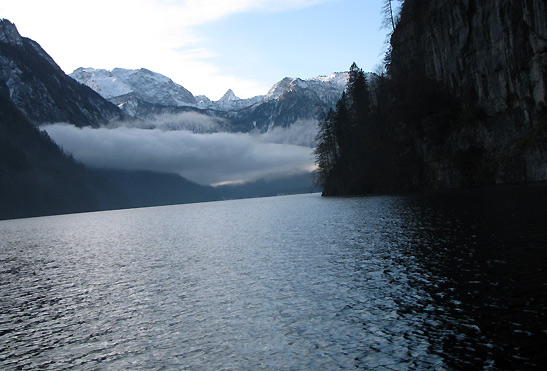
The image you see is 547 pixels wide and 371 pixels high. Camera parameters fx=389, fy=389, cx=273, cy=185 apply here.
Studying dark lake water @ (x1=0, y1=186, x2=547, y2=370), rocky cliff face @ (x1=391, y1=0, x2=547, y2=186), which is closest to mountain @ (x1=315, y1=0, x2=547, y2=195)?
rocky cliff face @ (x1=391, y1=0, x2=547, y2=186)

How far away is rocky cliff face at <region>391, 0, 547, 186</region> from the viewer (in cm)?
7275

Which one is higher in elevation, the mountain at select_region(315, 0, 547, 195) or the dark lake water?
the mountain at select_region(315, 0, 547, 195)

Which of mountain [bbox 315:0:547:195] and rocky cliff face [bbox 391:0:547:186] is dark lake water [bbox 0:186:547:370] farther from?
mountain [bbox 315:0:547:195]

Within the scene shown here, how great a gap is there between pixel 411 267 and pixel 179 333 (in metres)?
16.1

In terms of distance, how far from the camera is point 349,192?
128750 mm

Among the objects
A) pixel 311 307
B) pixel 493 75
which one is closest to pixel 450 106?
pixel 493 75

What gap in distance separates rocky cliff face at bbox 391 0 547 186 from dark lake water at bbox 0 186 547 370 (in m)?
42.2

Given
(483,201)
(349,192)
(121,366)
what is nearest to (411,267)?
(121,366)

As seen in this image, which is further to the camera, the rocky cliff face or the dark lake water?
the rocky cliff face

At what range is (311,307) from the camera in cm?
2088

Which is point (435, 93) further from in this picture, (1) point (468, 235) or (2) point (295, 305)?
(2) point (295, 305)

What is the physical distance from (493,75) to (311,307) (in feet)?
271

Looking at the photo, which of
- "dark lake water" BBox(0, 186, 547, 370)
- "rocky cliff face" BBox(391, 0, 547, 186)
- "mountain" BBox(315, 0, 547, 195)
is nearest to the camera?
"dark lake water" BBox(0, 186, 547, 370)

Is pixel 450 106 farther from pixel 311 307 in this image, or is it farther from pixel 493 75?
pixel 311 307
